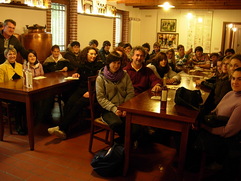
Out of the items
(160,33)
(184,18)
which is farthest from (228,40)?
(160,33)

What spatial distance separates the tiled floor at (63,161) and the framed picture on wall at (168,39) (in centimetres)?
840

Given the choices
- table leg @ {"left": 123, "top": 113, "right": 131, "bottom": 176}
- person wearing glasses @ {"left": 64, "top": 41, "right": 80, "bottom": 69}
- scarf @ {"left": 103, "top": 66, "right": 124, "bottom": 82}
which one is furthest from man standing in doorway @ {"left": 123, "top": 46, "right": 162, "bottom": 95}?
person wearing glasses @ {"left": 64, "top": 41, "right": 80, "bottom": 69}

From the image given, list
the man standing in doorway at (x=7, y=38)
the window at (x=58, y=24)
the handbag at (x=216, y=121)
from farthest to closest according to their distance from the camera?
the window at (x=58, y=24)
the man standing in doorway at (x=7, y=38)
the handbag at (x=216, y=121)

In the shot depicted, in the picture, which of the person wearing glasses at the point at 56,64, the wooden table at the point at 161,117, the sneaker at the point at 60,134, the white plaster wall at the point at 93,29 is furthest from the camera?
the white plaster wall at the point at 93,29

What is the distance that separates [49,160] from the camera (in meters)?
2.90

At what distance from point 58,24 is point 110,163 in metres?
5.18

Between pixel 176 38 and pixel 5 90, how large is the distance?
908 centimetres

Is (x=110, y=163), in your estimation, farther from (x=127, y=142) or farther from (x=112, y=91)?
(x=112, y=91)

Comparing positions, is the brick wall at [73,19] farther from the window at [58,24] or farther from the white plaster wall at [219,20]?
the white plaster wall at [219,20]

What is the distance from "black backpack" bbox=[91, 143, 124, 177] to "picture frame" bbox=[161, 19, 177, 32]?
9287 millimetres

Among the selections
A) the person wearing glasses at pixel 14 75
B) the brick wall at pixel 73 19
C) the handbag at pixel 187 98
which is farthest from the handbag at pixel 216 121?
the brick wall at pixel 73 19

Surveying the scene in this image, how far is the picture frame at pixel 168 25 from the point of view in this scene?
11047mm

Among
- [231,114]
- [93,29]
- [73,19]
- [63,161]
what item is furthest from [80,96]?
[93,29]

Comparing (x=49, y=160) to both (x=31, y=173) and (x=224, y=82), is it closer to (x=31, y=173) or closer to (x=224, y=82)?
(x=31, y=173)
